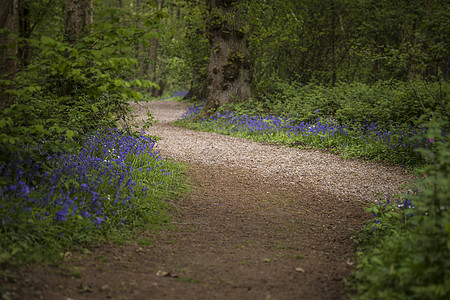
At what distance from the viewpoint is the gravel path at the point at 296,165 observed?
22.1ft

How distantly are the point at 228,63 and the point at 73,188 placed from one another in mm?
10293

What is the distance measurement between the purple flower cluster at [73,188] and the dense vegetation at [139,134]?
0.07 feet

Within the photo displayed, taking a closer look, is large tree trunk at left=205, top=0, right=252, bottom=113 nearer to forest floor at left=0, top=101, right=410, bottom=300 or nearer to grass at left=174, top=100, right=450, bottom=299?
grass at left=174, top=100, right=450, bottom=299

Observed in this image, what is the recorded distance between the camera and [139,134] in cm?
735

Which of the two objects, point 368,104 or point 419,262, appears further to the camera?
point 368,104

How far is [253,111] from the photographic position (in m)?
12.8

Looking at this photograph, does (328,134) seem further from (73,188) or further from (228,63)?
(73,188)

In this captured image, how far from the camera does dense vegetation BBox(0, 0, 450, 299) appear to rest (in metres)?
3.09

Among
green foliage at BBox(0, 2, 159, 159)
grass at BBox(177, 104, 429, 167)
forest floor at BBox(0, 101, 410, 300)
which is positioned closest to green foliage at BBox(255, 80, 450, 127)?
grass at BBox(177, 104, 429, 167)

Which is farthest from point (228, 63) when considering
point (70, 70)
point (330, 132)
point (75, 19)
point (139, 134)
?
point (70, 70)

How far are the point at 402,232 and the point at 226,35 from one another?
1130 centimetres

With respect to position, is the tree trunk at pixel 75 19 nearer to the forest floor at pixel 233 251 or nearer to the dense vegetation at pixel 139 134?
the dense vegetation at pixel 139 134

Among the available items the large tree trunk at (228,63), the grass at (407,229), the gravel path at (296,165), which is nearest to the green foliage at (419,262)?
the grass at (407,229)

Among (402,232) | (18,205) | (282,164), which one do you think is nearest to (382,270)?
(402,232)
